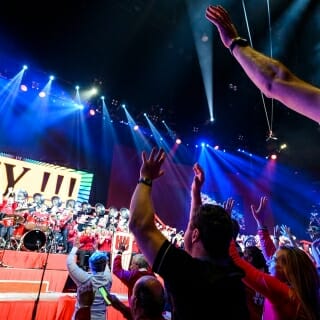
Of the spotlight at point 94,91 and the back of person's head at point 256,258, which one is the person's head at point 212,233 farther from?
the spotlight at point 94,91

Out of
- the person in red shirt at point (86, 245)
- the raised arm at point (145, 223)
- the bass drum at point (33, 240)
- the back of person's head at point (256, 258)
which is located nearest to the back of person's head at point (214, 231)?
the raised arm at point (145, 223)

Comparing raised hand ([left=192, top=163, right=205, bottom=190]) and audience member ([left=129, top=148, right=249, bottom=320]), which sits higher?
raised hand ([left=192, top=163, right=205, bottom=190])

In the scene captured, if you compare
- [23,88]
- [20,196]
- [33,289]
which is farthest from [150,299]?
[23,88]

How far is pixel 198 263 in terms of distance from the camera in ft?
4.07

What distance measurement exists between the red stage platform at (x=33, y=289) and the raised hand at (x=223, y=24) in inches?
209

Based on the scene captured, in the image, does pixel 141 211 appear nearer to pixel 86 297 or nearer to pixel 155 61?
pixel 86 297

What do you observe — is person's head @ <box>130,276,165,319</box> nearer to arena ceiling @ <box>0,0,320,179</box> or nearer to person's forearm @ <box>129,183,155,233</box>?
person's forearm @ <box>129,183,155,233</box>

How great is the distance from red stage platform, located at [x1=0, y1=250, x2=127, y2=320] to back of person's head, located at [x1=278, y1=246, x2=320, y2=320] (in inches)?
178

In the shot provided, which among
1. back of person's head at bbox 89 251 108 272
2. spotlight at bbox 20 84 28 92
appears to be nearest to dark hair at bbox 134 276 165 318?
back of person's head at bbox 89 251 108 272

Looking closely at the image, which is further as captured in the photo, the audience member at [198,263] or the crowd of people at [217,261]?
the audience member at [198,263]

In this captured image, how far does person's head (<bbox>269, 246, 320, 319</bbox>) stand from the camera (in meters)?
1.85

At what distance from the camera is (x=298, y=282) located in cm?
188

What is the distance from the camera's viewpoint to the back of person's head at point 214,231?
1.35 m

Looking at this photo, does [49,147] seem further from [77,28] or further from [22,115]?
[77,28]
